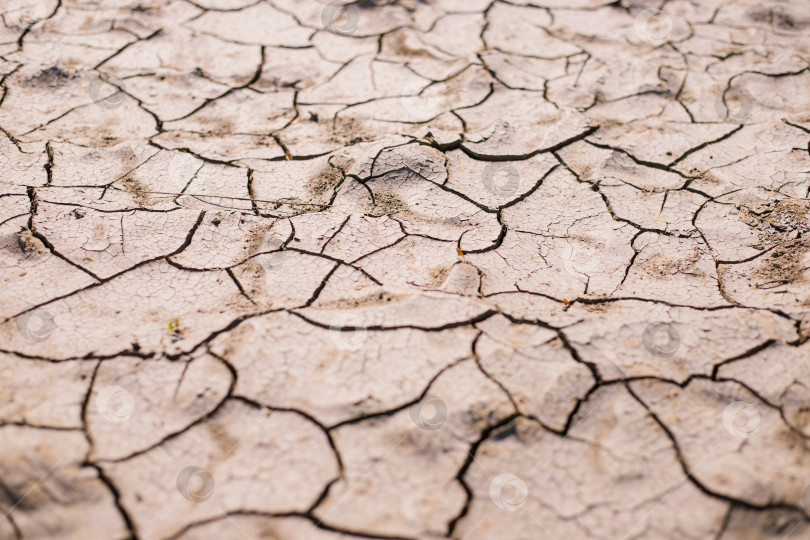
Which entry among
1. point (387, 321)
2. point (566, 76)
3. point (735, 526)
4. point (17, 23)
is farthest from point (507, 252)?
point (17, 23)

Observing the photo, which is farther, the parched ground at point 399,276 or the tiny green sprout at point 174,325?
the tiny green sprout at point 174,325

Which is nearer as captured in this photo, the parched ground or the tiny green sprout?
the parched ground

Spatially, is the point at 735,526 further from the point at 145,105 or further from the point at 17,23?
the point at 17,23

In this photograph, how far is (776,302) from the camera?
1.84m

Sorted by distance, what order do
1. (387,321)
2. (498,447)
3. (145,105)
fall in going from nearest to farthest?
(498,447) < (387,321) < (145,105)

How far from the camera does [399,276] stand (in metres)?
1.98

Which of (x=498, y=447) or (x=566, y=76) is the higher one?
(x=566, y=76)

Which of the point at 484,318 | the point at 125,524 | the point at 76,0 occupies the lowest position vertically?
the point at 125,524

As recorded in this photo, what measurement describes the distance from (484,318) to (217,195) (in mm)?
1239

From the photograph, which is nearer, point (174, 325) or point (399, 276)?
point (174, 325)

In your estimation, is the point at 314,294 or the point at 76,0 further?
the point at 76,0

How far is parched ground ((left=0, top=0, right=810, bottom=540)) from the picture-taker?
141 centimetres

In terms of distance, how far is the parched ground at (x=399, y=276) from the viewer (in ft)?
4.63

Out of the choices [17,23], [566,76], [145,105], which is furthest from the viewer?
[17,23]
